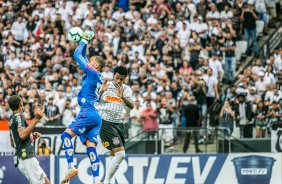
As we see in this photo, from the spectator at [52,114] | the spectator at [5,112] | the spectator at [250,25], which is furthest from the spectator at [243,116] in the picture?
the spectator at [5,112]

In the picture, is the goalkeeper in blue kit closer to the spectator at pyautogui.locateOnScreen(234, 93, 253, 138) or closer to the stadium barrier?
the stadium barrier

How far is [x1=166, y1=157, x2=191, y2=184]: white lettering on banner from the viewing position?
23.3 metres

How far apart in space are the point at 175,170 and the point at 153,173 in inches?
23.1

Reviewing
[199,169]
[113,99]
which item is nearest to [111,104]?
[113,99]

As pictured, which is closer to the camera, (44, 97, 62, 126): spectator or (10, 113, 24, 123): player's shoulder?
(10, 113, 24, 123): player's shoulder

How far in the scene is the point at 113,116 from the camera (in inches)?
789

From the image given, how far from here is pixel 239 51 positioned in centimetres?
3425

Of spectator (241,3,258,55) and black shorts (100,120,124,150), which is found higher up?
spectator (241,3,258,55)

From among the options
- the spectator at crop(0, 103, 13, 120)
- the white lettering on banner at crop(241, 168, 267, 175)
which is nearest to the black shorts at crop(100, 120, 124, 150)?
the white lettering on banner at crop(241, 168, 267, 175)

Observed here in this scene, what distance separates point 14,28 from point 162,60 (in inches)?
270

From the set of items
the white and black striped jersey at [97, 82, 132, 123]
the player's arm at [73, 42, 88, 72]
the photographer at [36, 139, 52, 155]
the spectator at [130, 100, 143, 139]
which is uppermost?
the player's arm at [73, 42, 88, 72]

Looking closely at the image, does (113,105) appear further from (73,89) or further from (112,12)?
(112,12)

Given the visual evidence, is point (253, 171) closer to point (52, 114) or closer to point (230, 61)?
point (52, 114)

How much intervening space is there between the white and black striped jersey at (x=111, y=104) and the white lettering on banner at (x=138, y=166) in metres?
3.49
